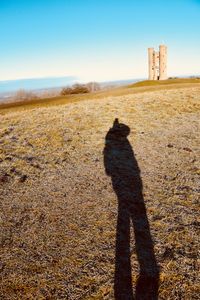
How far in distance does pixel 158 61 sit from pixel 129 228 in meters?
73.6

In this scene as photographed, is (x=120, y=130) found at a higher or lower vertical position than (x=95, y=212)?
higher

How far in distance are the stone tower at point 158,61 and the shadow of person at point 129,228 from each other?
6650cm

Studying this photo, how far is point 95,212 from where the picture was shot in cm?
747

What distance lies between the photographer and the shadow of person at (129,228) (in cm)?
487

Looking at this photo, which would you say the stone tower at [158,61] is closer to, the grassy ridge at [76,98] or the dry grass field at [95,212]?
the grassy ridge at [76,98]

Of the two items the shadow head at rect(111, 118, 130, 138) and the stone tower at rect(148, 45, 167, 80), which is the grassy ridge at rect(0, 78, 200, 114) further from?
the stone tower at rect(148, 45, 167, 80)

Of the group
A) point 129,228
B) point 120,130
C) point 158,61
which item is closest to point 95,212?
point 129,228

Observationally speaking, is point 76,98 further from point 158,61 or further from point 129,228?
point 158,61

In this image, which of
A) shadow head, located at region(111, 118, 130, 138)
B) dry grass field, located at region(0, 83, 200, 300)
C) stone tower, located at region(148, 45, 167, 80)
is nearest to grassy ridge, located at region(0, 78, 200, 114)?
shadow head, located at region(111, 118, 130, 138)

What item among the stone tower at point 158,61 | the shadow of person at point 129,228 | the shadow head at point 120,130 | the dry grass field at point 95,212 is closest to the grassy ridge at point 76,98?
the shadow head at point 120,130

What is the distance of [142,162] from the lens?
11.1 meters

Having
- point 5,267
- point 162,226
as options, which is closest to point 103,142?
point 162,226

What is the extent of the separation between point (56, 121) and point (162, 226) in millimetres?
12665

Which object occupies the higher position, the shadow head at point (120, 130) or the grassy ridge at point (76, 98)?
the grassy ridge at point (76, 98)
